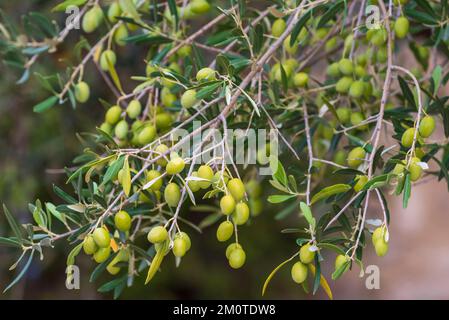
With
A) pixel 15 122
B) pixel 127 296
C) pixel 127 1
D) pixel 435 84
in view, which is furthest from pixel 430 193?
pixel 127 1

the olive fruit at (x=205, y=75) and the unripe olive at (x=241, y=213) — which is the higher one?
the olive fruit at (x=205, y=75)

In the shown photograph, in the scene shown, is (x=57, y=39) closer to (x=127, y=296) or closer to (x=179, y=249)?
(x=179, y=249)

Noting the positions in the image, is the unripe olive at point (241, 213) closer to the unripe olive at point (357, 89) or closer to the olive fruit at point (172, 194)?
the olive fruit at point (172, 194)

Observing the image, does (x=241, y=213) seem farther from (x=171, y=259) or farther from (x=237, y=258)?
(x=171, y=259)

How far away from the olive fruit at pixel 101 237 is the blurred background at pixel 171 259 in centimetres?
50

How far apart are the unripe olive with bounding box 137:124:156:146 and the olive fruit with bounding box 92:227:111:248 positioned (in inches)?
8.9

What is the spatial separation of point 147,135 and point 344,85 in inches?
14.8

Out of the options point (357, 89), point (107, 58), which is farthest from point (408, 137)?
point (107, 58)

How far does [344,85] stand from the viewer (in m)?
1.18

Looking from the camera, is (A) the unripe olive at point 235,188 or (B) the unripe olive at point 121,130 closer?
(A) the unripe olive at point 235,188

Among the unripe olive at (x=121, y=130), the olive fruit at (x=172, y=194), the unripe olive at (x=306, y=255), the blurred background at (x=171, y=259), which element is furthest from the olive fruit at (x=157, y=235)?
the blurred background at (x=171, y=259)

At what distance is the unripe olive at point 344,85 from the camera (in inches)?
46.4

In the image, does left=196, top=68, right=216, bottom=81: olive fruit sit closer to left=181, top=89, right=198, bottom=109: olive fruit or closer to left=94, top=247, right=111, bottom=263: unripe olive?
left=181, top=89, right=198, bottom=109: olive fruit
